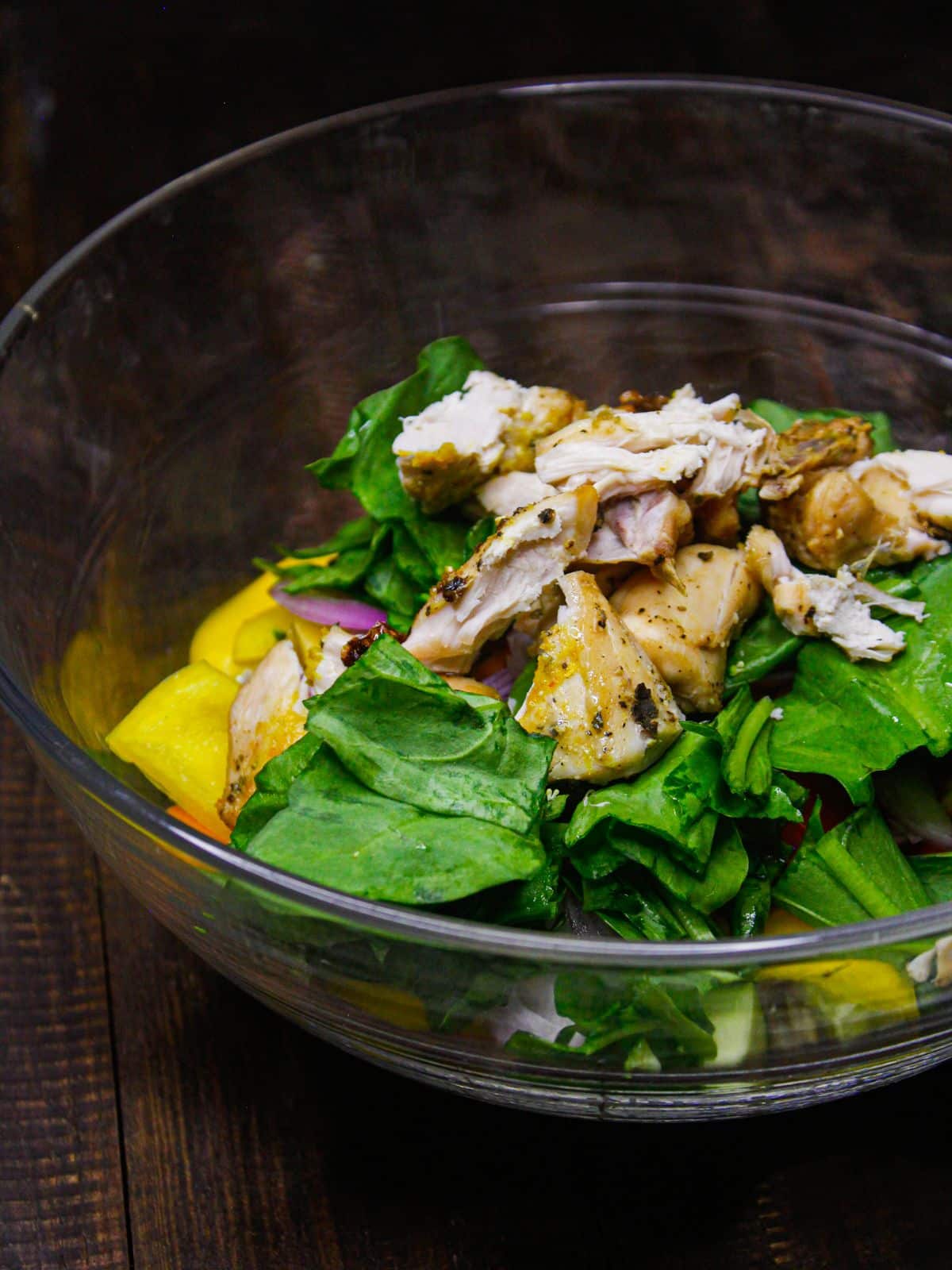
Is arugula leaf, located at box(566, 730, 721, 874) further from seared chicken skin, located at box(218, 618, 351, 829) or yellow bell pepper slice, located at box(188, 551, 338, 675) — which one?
yellow bell pepper slice, located at box(188, 551, 338, 675)

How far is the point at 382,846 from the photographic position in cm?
140

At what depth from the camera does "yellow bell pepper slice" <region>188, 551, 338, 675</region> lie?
2.12 meters

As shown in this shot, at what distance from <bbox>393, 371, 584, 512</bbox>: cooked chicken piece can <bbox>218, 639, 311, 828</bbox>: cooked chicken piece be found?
29cm

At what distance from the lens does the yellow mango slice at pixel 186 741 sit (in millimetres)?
1840

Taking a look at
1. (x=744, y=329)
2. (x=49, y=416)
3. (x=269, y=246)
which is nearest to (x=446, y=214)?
(x=269, y=246)

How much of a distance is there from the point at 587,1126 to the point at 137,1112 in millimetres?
568

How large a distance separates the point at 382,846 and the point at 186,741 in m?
0.56

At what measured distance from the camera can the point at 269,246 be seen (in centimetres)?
223

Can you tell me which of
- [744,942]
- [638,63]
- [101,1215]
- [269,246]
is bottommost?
[101,1215]

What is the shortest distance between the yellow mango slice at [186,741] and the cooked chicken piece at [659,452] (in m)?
0.55

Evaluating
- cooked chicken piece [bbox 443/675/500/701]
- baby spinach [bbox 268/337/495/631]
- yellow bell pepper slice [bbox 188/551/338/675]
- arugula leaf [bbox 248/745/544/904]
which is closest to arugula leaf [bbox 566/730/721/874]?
arugula leaf [bbox 248/745/544/904]

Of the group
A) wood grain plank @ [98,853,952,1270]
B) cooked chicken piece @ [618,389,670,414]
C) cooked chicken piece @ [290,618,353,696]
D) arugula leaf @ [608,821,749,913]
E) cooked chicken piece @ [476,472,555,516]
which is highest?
cooked chicken piece @ [618,389,670,414]

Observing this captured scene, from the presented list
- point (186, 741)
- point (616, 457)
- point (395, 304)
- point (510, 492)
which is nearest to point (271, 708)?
point (186, 741)

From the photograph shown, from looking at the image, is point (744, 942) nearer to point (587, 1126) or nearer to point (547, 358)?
point (587, 1126)
